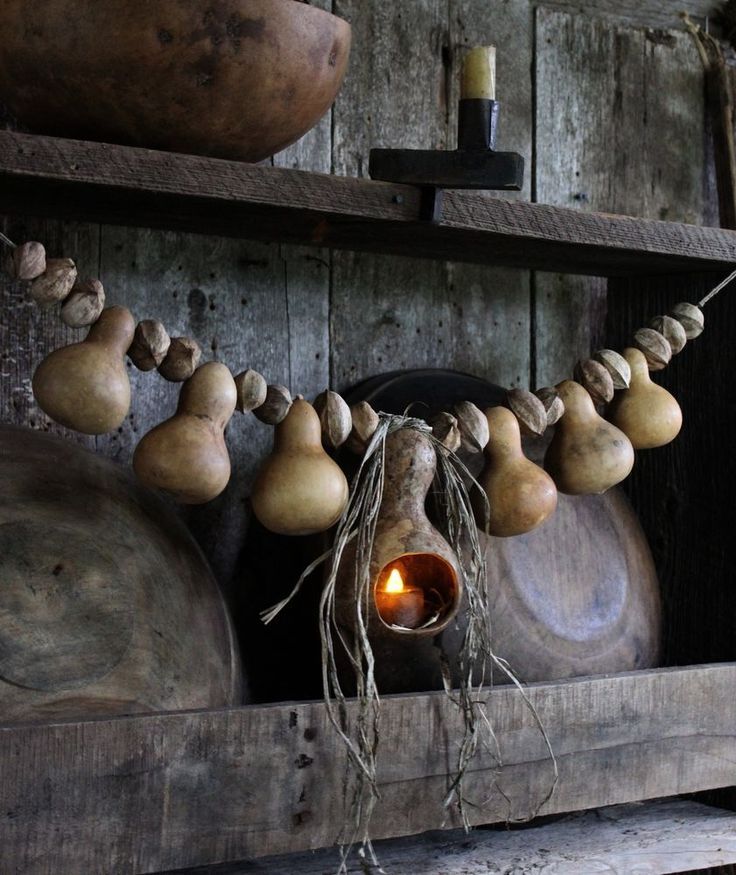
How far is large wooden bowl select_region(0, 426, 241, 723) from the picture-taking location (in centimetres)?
84

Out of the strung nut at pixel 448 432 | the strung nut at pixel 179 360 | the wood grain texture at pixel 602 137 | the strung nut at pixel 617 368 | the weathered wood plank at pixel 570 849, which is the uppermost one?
the wood grain texture at pixel 602 137

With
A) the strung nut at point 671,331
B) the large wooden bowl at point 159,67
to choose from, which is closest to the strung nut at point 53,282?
the large wooden bowl at point 159,67

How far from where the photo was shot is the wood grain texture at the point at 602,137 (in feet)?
4.25

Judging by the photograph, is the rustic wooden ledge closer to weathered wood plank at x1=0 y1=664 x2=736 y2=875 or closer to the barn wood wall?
the barn wood wall

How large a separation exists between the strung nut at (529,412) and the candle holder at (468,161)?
184mm

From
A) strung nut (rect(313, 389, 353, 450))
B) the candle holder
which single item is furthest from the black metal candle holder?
strung nut (rect(313, 389, 353, 450))

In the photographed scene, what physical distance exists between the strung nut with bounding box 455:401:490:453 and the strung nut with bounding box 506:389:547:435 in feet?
0.16

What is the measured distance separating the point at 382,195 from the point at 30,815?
50cm

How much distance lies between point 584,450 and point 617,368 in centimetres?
9

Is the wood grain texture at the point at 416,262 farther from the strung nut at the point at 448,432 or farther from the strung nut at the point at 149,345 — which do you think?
the strung nut at the point at 149,345

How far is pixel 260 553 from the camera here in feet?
3.69

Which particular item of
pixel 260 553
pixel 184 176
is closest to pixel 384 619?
pixel 260 553

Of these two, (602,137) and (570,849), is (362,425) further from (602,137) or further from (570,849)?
(602,137)

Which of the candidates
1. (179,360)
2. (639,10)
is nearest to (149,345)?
(179,360)
